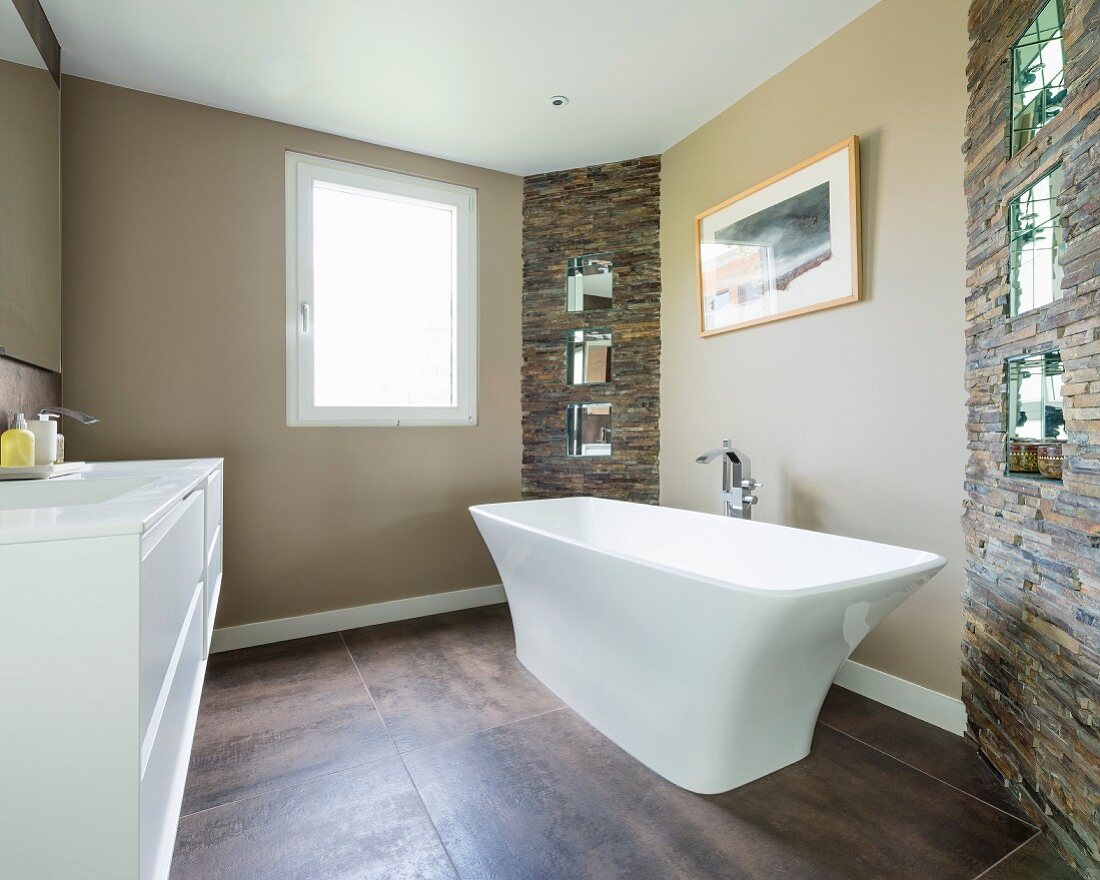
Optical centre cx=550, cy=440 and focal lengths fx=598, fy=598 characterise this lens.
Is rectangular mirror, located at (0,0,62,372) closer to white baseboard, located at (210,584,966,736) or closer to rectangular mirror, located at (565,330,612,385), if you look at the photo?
white baseboard, located at (210,584,966,736)

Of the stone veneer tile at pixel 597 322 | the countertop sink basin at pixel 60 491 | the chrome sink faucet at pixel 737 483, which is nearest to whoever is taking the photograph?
the countertop sink basin at pixel 60 491

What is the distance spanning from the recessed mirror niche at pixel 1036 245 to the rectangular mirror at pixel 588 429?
1.87 m

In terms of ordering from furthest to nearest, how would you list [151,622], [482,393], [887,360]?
[482,393] → [887,360] → [151,622]

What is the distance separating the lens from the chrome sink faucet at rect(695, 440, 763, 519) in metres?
2.33

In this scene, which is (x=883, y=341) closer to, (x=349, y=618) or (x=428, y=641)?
(x=428, y=641)

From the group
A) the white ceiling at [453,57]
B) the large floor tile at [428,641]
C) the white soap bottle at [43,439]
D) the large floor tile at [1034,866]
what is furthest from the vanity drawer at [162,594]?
the white ceiling at [453,57]

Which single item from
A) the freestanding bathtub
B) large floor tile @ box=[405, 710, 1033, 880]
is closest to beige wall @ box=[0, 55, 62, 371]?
the freestanding bathtub

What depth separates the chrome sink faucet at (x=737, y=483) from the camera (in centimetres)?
233

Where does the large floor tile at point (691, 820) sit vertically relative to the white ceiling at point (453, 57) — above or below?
below

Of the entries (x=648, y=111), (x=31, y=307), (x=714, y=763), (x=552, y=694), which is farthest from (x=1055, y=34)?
(x=31, y=307)

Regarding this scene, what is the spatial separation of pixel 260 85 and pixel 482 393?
1.60 metres

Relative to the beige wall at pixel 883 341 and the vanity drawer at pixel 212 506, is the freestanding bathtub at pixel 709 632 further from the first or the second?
the vanity drawer at pixel 212 506

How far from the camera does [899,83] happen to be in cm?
195

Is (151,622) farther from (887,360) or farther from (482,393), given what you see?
(482,393)
